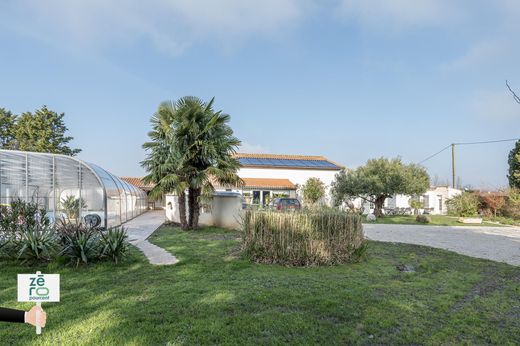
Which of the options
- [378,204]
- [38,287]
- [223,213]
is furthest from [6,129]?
[38,287]

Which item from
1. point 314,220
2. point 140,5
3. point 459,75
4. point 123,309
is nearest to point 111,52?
point 140,5

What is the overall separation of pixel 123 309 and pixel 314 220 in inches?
190

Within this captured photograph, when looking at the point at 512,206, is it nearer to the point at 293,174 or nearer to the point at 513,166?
the point at 513,166

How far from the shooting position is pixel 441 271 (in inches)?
306

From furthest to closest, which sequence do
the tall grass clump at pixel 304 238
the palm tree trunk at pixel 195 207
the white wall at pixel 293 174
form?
the white wall at pixel 293 174, the palm tree trunk at pixel 195 207, the tall grass clump at pixel 304 238

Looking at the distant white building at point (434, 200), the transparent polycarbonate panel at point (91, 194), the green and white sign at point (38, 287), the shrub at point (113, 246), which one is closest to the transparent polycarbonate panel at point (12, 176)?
the transparent polycarbonate panel at point (91, 194)

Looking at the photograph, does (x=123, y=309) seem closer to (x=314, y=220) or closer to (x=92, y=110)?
(x=314, y=220)

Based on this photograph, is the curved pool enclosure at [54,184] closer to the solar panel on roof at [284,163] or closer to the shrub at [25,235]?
the shrub at [25,235]

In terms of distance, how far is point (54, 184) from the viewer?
13.5 meters

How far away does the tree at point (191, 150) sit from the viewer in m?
14.9

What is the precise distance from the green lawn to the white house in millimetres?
25153

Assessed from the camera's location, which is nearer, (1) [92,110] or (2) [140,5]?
(2) [140,5]

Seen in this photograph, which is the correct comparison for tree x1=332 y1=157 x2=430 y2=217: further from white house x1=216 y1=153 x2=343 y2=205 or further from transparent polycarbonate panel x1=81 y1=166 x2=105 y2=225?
transparent polycarbonate panel x1=81 y1=166 x2=105 y2=225

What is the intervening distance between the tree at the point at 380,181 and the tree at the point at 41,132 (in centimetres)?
2518
